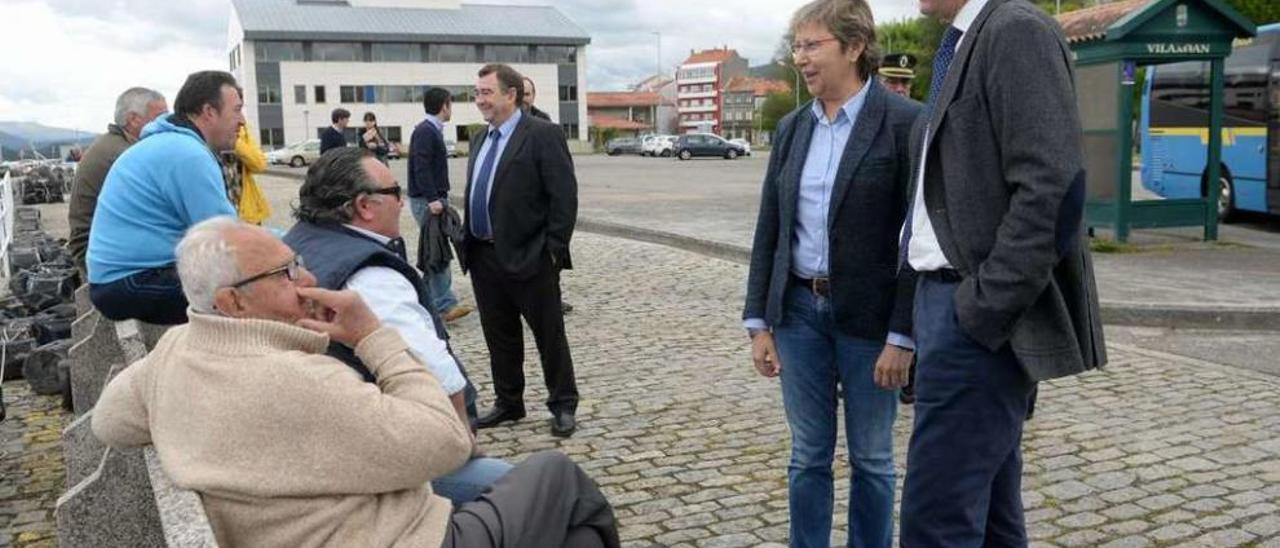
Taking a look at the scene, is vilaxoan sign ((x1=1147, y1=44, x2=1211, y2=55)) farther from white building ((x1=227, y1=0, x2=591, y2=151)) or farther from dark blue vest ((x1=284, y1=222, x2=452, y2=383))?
white building ((x1=227, y1=0, x2=591, y2=151))

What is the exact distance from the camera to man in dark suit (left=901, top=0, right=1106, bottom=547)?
2.52 m

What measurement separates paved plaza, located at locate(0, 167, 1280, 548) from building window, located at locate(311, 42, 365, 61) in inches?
3170

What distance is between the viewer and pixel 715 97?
518 ft

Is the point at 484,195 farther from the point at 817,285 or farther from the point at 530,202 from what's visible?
the point at 817,285

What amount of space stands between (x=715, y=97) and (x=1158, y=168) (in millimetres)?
141300

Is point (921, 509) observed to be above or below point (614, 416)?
above

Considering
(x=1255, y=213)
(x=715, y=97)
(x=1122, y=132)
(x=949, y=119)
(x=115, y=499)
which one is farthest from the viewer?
(x=715, y=97)

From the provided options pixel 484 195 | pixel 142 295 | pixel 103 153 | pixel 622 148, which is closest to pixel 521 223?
pixel 484 195

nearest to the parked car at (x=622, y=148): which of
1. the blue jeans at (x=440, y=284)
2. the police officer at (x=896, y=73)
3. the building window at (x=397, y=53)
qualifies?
the building window at (x=397, y=53)

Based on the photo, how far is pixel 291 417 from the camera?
92.2 inches

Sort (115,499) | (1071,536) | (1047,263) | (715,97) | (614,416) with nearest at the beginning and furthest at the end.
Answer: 1. (1047,263)
2. (115,499)
3. (1071,536)
4. (614,416)
5. (715,97)

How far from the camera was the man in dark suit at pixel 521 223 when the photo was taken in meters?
5.91

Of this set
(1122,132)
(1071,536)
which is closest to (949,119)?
(1071,536)

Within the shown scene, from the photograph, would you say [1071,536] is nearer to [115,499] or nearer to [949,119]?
[949,119]
